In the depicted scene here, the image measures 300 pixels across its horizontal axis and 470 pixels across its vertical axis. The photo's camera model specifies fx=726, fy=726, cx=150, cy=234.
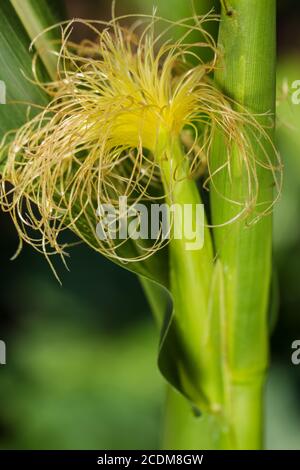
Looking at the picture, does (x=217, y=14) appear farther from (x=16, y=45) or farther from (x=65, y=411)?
(x=65, y=411)

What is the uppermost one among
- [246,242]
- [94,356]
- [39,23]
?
[39,23]

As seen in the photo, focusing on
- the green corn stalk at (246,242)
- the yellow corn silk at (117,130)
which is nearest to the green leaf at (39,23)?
the yellow corn silk at (117,130)

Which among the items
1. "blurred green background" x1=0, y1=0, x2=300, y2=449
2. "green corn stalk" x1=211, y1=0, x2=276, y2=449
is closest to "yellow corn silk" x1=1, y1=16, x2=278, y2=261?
"green corn stalk" x1=211, y1=0, x2=276, y2=449

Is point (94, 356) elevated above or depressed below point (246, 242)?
below

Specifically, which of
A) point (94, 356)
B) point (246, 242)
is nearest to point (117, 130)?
point (246, 242)

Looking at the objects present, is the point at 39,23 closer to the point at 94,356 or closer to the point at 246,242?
the point at 246,242

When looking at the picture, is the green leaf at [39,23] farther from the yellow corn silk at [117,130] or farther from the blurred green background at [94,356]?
the blurred green background at [94,356]

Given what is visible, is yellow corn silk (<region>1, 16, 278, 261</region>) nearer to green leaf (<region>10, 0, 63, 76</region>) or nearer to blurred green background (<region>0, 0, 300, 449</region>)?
green leaf (<region>10, 0, 63, 76</region>)

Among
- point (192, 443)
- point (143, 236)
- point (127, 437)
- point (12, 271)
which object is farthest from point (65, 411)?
point (143, 236)
